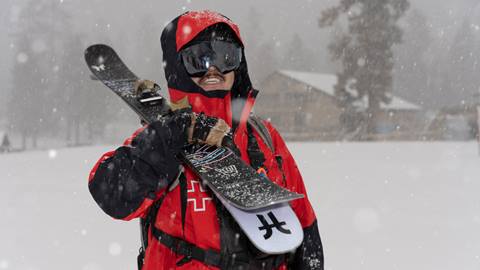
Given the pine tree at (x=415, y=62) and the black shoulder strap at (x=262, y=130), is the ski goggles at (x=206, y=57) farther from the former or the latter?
the pine tree at (x=415, y=62)

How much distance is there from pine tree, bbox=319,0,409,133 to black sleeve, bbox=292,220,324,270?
32.9m

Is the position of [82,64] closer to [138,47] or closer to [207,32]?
[138,47]

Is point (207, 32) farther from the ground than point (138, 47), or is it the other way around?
point (207, 32)

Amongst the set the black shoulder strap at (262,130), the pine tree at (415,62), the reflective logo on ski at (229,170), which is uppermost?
the black shoulder strap at (262,130)

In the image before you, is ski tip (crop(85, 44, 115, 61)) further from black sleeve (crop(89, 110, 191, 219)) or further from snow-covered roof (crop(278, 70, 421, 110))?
snow-covered roof (crop(278, 70, 421, 110))

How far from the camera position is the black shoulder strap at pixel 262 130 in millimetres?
2162

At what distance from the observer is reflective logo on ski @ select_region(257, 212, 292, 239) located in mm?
1833

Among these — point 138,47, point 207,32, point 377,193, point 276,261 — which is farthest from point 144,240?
point 138,47

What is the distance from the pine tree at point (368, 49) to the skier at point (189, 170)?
33.0m

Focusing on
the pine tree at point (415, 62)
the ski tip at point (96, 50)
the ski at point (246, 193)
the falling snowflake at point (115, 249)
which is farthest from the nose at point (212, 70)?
the pine tree at point (415, 62)

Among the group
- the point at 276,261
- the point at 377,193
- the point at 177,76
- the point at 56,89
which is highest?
the point at 177,76

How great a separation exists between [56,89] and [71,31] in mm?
6919

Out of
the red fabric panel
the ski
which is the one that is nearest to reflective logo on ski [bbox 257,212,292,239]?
the ski

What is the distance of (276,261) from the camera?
199cm
